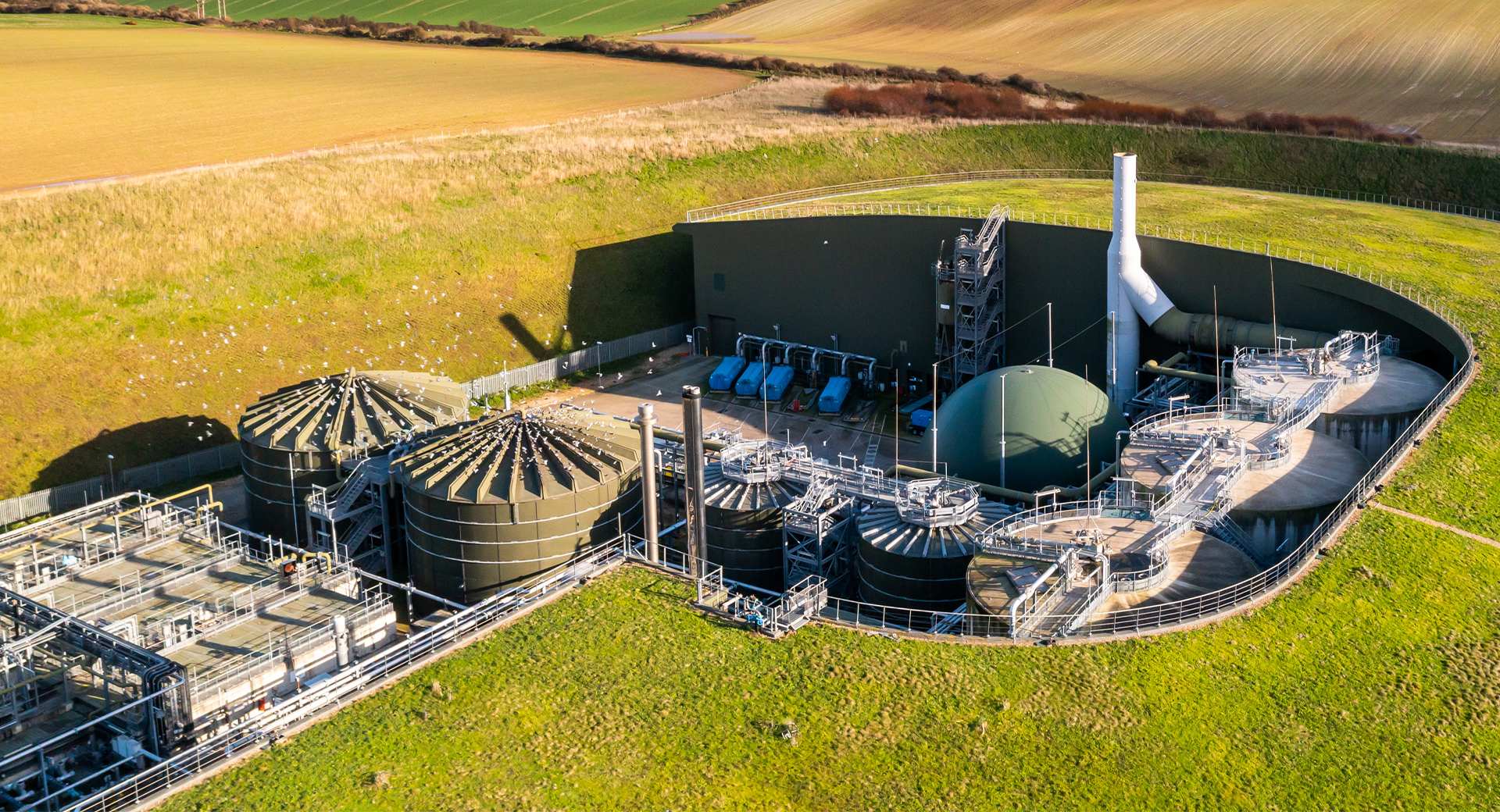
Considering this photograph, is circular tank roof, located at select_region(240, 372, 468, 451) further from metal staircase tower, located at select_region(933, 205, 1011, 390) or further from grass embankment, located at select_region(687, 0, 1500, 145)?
grass embankment, located at select_region(687, 0, 1500, 145)

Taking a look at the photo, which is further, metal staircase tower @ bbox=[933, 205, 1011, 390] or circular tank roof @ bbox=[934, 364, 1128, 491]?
metal staircase tower @ bbox=[933, 205, 1011, 390]

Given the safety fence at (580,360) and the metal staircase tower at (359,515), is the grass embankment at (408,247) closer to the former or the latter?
the safety fence at (580,360)

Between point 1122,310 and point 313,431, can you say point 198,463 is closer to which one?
point 313,431

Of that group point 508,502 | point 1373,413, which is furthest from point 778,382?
point 1373,413

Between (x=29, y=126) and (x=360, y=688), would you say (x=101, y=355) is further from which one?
(x=29, y=126)

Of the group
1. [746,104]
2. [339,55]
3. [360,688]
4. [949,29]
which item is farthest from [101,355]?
[949,29]

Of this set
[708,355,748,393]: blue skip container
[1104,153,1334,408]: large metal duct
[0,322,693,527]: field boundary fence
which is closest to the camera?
[0,322,693,527]: field boundary fence

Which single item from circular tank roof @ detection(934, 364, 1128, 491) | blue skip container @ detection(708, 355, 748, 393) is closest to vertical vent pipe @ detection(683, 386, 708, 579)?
circular tank roof @ detection(934, 364, 1128, 491)

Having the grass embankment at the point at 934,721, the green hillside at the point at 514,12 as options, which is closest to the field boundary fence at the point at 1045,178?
the grass embankment at the point at 934,721
